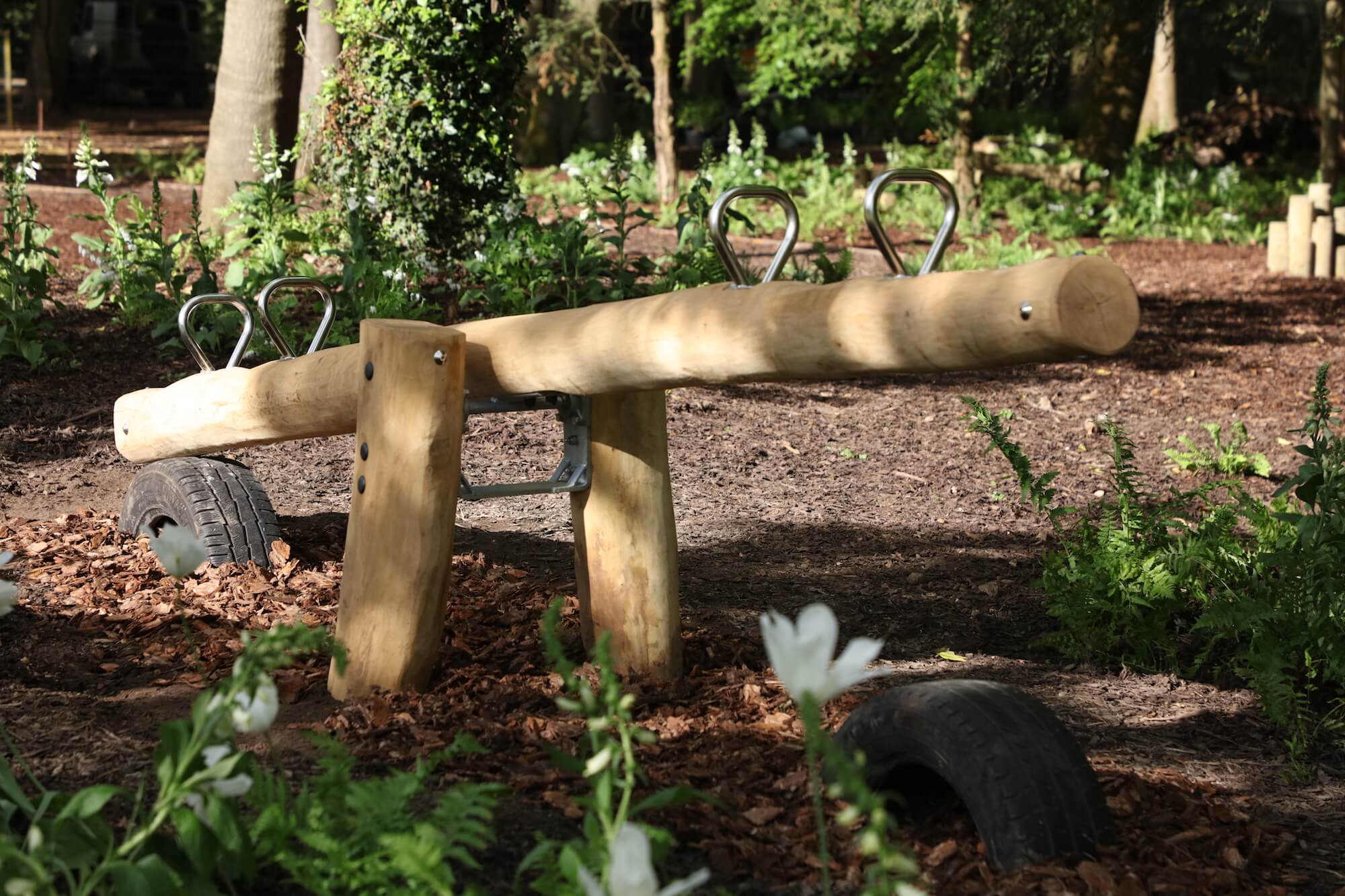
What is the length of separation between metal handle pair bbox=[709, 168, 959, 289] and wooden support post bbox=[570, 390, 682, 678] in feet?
1.91

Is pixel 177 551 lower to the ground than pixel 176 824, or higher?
higher

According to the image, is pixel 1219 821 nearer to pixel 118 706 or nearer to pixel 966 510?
pixel 118 706

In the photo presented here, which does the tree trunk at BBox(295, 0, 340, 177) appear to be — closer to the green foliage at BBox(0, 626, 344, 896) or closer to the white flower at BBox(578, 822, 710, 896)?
the green foliage at BBox(0, 626, 344, 896)

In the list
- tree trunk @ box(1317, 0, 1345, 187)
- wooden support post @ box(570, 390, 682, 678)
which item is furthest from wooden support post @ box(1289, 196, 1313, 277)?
wooden support post @ box(570, 390, 682, 678)

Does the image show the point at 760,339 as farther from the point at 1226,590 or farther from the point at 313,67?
the point at 313,67

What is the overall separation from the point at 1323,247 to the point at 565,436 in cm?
992

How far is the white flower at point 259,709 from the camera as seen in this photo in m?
1.86

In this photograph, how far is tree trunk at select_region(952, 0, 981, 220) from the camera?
1268 cm

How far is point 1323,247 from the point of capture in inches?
439

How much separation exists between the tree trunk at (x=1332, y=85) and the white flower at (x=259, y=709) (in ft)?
44.2

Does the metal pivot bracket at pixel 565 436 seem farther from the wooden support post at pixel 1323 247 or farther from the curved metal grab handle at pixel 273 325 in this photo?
the wooden support post at pixel 1323 247

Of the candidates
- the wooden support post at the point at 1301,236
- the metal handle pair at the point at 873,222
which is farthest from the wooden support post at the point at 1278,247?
the metal handle pair at the point at 873,222

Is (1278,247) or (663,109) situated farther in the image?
(663,109)

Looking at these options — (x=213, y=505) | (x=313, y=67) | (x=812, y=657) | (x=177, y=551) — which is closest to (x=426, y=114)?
(x=313, y=67)
